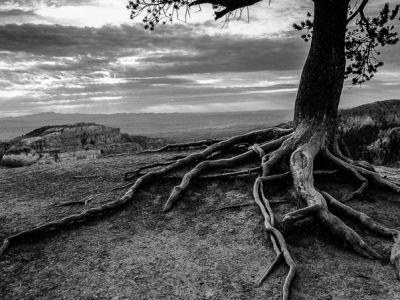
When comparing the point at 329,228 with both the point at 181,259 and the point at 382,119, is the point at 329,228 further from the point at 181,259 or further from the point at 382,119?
the point at 382,119

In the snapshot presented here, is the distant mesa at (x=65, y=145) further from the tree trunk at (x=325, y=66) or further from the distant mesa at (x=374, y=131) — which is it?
the distant mesa at (x=374, y=131)

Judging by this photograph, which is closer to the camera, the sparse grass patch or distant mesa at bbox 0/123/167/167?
the sparse grass patch

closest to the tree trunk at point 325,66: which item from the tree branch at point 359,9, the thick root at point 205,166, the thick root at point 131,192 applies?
the thick root at point 205,166

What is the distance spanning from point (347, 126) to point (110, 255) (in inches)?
713

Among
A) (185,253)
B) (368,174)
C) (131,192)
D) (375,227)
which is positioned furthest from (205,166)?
(375,227)

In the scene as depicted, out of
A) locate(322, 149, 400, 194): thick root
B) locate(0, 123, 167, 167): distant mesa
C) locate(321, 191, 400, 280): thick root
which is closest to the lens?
locate(321, 191, 400, 280): thick root

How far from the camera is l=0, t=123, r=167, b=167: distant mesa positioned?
25.3 m

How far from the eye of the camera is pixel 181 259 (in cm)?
704

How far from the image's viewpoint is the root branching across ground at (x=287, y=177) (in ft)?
23.4

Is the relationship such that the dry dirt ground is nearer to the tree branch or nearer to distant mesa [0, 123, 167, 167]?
the tree branch

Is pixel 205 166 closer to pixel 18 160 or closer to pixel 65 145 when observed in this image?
pixel 18 160

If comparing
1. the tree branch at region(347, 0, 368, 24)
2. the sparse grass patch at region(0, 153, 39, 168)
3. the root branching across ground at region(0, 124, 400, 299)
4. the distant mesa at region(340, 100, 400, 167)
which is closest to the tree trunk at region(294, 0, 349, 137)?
the root branching across ground at region(0, 124, 400, 299)

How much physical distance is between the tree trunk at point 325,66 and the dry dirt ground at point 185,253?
6.10 feet

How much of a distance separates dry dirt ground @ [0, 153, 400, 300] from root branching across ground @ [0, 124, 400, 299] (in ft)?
0.62
